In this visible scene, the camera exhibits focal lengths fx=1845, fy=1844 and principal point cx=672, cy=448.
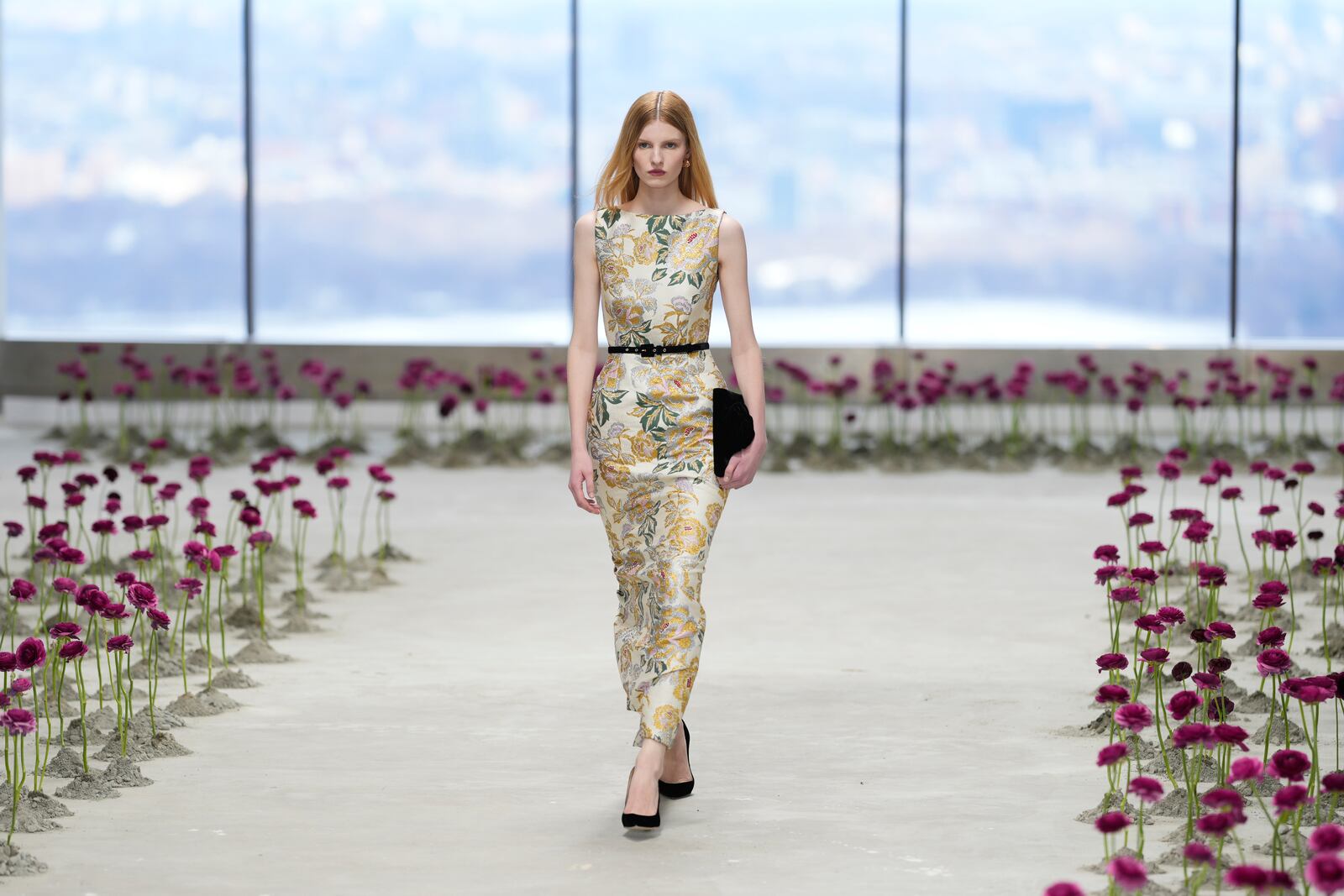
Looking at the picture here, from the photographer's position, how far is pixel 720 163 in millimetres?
11008

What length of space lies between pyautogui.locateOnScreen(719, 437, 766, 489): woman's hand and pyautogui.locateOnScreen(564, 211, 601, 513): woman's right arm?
0.76ft

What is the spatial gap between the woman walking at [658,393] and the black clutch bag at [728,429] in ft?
0.05

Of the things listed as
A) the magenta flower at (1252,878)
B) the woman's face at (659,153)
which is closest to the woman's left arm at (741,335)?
the woman's face at (659,153)

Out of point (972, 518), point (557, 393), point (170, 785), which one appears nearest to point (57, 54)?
point (557, 393)

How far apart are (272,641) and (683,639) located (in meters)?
1.88

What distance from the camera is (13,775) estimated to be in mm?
3123

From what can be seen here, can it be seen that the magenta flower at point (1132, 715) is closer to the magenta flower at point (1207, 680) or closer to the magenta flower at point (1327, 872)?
the magenta flower at point (1207, 680)

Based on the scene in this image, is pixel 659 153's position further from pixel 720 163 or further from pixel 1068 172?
pixel 1068 172

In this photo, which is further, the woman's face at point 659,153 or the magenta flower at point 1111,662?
the woman's face at point 659,153

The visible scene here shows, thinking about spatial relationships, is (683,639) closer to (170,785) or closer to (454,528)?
(170,785)

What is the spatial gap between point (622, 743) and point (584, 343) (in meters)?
0.89

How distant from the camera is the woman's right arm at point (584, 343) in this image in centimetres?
314

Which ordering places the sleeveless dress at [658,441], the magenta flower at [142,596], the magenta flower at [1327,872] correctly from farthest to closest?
the magenta flower at [142,596] < the sleeveless dress at [658,441] < the magenta flower at [1327,872]

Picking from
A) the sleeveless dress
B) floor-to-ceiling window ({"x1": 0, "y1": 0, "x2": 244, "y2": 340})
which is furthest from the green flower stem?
floor-to-ceiling window ({"x1": 0, "y1": 0, "x2": 244, "y2": 340})
